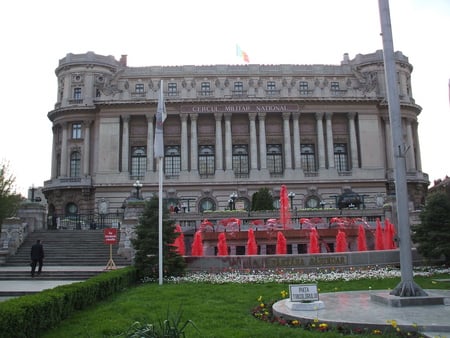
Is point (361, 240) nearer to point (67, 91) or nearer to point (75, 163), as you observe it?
point (75, 163)

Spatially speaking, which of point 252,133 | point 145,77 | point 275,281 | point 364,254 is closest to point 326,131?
point 252,133

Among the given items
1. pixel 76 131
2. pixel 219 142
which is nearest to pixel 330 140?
pixel 219 142

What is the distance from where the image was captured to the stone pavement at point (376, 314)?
9.38m

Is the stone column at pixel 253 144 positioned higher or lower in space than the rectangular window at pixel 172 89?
lower

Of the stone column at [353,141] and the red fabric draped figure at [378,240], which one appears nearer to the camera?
the red fabric draped figure at [378,240]

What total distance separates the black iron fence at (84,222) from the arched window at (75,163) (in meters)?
9.13

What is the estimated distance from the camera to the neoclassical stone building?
185 feet

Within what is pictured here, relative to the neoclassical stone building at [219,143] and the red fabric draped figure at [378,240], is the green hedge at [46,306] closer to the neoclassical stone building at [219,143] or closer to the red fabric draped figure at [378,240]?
the red fabric draped figure at [378,240]

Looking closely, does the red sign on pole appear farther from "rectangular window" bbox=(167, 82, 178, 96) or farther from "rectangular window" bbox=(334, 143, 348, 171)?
"rectangular window" bbox=(334, 143, 348, 171)

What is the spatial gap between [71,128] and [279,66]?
2964 cm

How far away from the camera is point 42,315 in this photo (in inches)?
428

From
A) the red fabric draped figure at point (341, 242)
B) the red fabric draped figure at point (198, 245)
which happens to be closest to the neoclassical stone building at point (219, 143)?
the red fabric draped figure at point (198, 245)

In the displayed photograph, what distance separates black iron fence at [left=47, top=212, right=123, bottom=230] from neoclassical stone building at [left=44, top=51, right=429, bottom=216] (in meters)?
4.44

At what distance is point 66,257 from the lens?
29.3m
